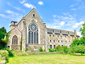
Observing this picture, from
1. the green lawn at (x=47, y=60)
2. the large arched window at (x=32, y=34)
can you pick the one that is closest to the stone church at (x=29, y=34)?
the large arched window at (x=32, y=34)

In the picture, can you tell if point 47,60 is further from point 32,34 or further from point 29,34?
point 32,34

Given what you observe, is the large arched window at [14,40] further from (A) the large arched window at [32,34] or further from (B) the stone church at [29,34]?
(A) the large arched window at [32,34]

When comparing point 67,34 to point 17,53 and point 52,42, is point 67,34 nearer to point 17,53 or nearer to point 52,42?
point 52,42

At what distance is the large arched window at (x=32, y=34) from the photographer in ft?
122

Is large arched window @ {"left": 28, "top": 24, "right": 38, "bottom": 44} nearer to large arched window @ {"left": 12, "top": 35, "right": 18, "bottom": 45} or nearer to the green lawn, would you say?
large arched window @ {"left": 12, "top": 35, "right": 18, "bottom": 45}

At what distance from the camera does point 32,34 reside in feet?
124

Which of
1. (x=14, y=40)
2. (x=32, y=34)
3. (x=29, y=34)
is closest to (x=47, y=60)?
(x=14, y=40)

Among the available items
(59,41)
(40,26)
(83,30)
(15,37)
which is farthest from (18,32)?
(83,30)

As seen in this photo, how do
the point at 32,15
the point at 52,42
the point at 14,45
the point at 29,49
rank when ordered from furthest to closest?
1. the point at 52,42
2. the point at 32,15
3. the point at 29,49
4. the point at 14,45

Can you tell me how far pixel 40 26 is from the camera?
40.4 metres

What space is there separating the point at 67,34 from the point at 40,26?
939 inches

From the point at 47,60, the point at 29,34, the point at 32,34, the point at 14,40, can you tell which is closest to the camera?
the point at 47,60

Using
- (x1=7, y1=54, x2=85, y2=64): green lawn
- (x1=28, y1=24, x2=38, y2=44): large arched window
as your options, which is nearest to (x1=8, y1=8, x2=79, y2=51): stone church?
(x1=28, y1=24, x2=38, y2=44): large arched window

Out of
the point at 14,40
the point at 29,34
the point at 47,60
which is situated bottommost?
the point at 47,60
